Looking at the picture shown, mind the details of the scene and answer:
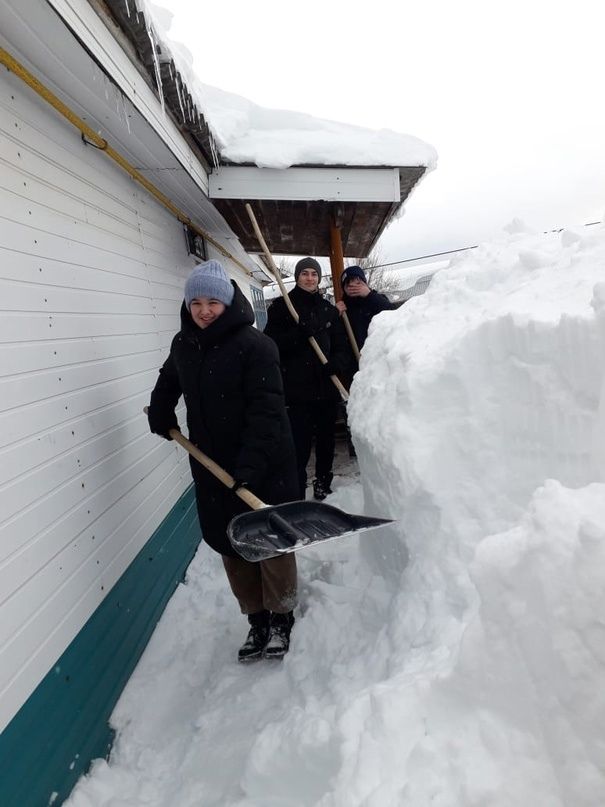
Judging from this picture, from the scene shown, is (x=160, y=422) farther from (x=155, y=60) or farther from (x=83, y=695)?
(x=155, y=60)

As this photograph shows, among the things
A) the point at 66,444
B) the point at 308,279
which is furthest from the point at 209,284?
the point at 308,279

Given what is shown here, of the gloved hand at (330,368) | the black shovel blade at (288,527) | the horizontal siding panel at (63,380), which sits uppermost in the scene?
the horizontal siding panel at (63,380)

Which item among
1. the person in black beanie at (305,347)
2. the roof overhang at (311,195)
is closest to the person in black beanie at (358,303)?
the person in black beanie at (305,347)

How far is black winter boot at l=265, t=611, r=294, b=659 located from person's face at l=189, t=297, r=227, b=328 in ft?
5.34

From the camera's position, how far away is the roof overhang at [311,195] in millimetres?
4078

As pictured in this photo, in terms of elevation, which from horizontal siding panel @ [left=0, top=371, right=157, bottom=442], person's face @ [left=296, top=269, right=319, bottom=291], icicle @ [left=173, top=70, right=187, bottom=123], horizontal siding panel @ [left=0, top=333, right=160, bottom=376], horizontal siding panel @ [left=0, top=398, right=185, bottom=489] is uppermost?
icicle @ [left=173, top=70, right=187, bottom=123]

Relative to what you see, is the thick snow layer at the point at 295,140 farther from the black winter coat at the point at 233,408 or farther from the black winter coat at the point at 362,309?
the black winter coat at the point at 233,408

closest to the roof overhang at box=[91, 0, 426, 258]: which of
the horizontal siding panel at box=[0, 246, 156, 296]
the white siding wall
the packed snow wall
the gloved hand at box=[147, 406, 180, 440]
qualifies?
the white siding wall

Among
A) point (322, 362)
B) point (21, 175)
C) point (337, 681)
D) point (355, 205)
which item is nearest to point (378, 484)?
point (337, 681)

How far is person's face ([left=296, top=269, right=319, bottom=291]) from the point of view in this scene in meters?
3.77

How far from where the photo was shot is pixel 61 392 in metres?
2.18

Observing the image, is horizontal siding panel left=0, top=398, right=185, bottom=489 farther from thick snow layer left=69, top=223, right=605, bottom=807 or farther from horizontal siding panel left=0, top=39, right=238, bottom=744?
thick snow layer left=69, top=223, right=605, bottom=807

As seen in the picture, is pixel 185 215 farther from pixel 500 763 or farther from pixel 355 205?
pixel 500 763

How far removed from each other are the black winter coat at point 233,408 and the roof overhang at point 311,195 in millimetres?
2259
